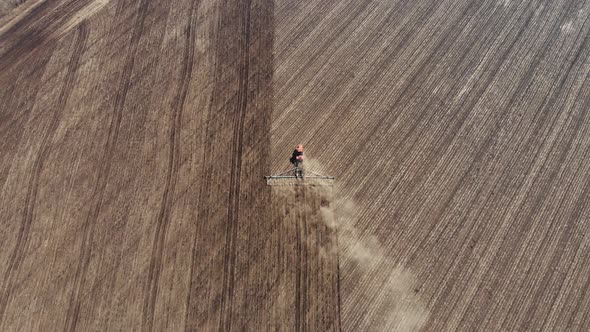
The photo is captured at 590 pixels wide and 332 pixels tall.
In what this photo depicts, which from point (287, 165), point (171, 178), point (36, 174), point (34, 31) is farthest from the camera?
point (34, 31)

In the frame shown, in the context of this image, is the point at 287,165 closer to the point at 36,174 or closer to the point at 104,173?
the point at 104,173

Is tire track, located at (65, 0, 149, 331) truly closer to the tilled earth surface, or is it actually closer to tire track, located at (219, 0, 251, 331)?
the tilled earth surface

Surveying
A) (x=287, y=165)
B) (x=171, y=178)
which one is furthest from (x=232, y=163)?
(x=171, y=178)

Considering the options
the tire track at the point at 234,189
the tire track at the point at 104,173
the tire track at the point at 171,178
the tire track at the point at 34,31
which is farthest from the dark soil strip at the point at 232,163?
the tire track at the point at 34,31

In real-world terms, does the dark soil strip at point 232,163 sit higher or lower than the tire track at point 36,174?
lower

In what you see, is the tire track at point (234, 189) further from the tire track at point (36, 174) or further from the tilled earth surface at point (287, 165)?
the tire track at point (36, 174)

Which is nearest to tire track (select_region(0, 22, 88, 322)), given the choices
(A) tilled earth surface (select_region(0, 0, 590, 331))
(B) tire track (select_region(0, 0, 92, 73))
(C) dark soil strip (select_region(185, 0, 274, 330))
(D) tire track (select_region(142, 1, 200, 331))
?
(A) tilled earth surface (select_region(0, 0, 590, 331))

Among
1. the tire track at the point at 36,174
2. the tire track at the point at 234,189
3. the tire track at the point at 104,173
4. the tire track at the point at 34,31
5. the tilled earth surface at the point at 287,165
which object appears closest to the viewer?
the tire track at the point at 234,189

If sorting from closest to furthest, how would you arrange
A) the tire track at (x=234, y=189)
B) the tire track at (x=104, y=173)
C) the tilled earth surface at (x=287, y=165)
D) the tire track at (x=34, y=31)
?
the tire track at (x=234, y=189), the tilled earth surface at (x=287, y=165), the tire track at (x=104, y=173), the tire track at (x=34, y=31)
